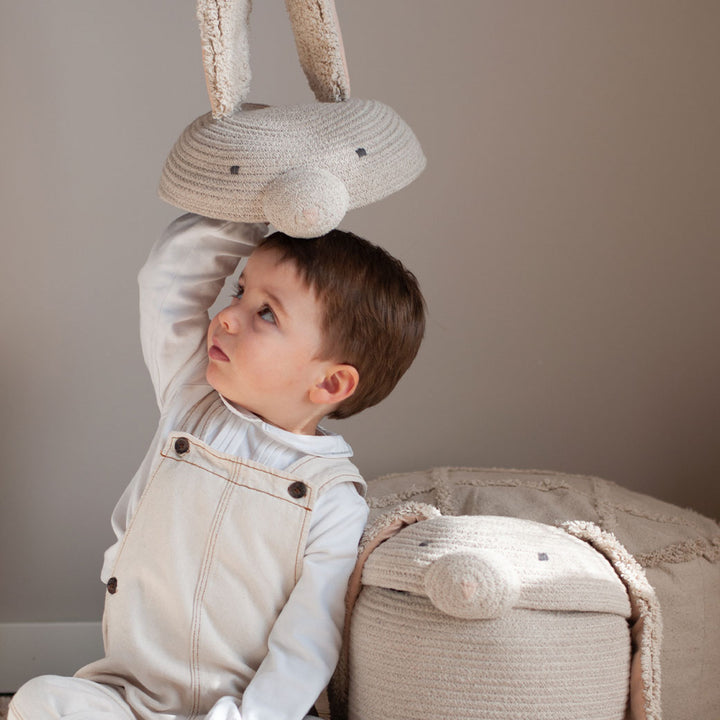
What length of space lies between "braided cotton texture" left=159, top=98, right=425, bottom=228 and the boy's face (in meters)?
0.09

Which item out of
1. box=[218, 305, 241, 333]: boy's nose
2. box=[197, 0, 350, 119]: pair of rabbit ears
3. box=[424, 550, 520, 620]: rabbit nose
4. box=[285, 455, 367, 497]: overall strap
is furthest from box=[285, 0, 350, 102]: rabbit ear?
box=[424, 550, 520, 620]: rabbit nose

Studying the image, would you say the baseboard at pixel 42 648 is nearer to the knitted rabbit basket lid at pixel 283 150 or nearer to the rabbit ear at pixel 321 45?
the knitted rabbit basket lid at pixel 283 150

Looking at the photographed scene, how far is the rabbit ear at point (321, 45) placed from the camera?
1.03 metres

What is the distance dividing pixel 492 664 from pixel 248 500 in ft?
1.04

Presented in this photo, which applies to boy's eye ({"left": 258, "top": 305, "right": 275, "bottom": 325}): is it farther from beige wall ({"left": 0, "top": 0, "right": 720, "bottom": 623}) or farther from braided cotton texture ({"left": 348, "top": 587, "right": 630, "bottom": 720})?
beige wall ({"left": 0, "top": 0, "right": 720, "bottom": 623})

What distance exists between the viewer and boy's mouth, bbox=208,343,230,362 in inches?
41.9

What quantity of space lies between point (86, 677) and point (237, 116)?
2.15 ft

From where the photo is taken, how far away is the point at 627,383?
1685 millimetres

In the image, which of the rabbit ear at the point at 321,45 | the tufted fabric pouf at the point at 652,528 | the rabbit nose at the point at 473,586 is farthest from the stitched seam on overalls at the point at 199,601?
the rabbit ear at the point at 321,45

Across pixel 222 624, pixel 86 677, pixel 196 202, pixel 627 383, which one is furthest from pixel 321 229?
pixel 627 383

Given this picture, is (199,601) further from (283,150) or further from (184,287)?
(283,150)

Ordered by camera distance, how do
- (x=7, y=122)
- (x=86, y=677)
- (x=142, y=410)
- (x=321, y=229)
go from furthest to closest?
1. (x=142, y=410)
2. (x=7, y=122)
3. (x=86, y=677)
4. (x=321, y=229)

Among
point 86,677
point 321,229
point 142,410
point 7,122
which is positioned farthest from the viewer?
point 142,410

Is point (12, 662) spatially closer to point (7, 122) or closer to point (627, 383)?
point (7, 122)
